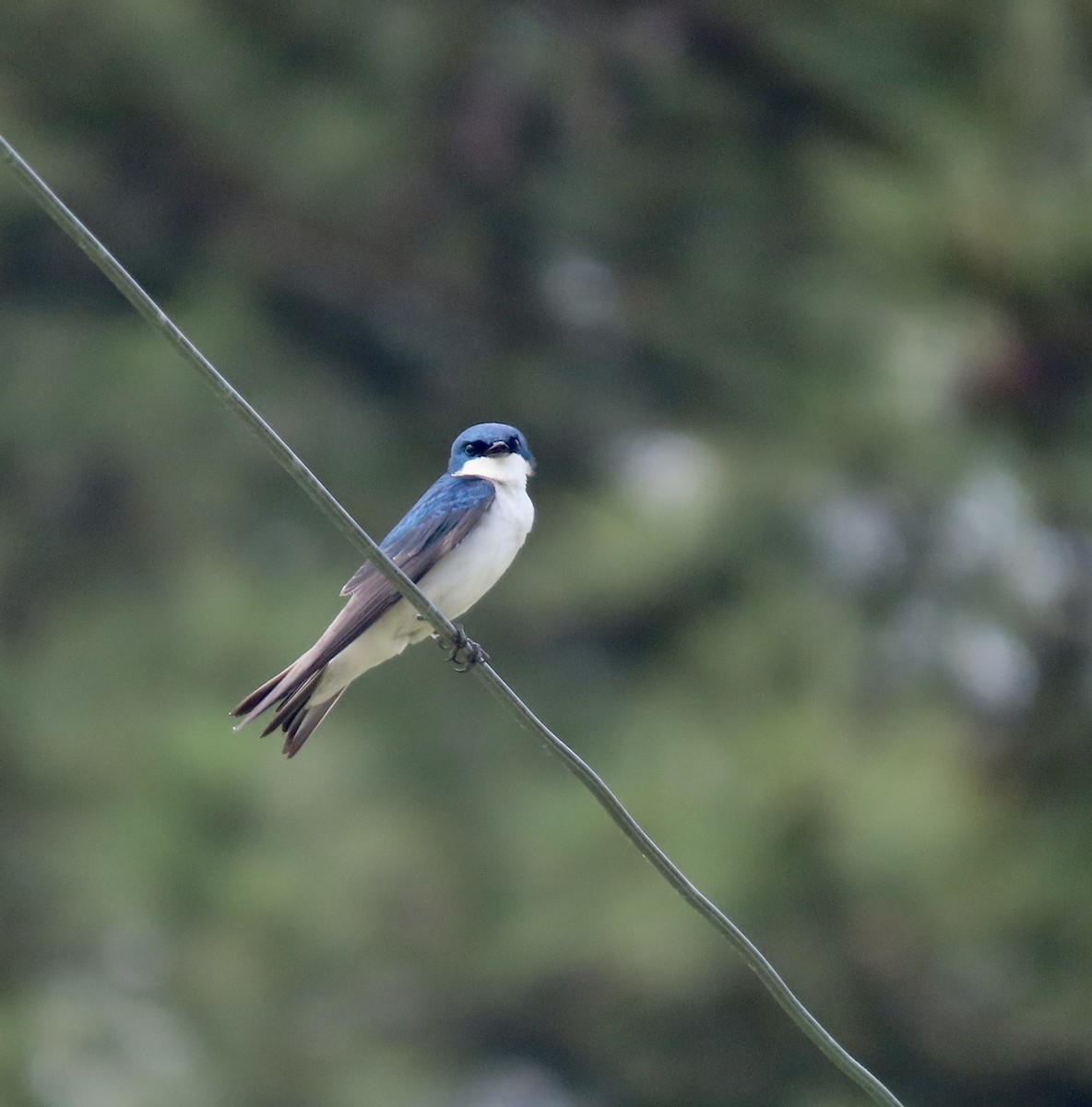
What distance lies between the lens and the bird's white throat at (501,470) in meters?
4.51

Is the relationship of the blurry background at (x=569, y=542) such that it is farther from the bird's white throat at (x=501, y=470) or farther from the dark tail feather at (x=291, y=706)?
the dark tail feather at (x=291, y=706)

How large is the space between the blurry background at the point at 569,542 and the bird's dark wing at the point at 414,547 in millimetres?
3237

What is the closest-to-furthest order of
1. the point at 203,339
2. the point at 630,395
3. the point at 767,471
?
the point at 767,471, the point at 203,339, the point at 630,395

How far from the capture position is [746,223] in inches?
436

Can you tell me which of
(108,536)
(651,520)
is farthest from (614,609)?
(108,536)

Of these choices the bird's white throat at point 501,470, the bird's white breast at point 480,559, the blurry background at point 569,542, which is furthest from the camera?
the blurry background at point 569,542

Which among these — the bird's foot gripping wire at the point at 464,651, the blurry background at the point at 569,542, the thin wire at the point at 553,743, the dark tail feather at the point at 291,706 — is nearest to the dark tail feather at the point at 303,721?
the dark tail feather at the point at 291,706

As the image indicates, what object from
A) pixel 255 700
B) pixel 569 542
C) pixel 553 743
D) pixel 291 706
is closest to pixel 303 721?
pixel 291 706

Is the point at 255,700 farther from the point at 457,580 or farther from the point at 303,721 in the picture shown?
the point at 457,580

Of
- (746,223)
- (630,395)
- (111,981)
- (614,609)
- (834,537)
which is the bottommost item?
(111,981)

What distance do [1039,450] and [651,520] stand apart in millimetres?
1602

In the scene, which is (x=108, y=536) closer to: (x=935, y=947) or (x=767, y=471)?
(x=767, y=471)

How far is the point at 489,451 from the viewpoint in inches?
180

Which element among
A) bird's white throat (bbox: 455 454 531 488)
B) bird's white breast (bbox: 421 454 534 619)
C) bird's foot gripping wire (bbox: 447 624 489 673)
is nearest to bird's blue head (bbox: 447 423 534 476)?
bird's white throat (bbox: 455 454 531 488)
